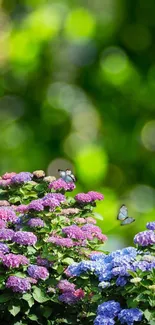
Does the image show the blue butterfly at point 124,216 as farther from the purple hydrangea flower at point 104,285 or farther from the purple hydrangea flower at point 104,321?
the purple hydrangea flower at point 104,321

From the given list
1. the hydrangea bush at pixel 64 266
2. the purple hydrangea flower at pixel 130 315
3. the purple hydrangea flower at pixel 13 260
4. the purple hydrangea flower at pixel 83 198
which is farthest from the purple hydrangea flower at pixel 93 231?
the purple hydrangea flower at pixel 130 315

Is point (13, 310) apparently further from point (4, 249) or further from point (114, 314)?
point (114, 314)

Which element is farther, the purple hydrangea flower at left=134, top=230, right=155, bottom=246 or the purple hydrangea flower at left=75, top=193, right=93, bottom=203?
the purple hydrangea flower at left=75, top=193, right=93, bottom=203

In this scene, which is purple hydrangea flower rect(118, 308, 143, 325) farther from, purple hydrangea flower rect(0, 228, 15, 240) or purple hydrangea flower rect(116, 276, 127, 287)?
purple hydrangea flower rect(0, 228, 15, 240)

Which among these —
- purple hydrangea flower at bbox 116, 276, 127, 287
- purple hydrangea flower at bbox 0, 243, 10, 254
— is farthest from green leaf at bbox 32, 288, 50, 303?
purple hydrangea flower at bbox 116, 276, 127, 287

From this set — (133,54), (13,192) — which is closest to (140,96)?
(133,54)

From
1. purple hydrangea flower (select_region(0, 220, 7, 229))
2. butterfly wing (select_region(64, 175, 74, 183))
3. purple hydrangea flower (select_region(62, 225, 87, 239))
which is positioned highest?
butterfly wing (select_region(64, 175, 74, 183))
